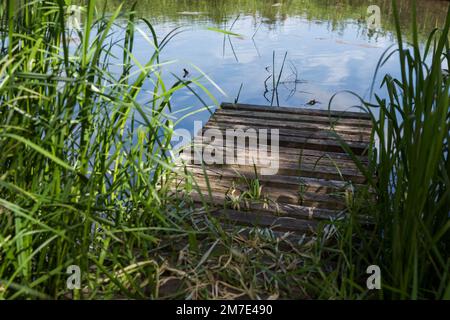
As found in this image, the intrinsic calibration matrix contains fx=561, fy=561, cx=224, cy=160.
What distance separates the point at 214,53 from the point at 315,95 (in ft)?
6.18

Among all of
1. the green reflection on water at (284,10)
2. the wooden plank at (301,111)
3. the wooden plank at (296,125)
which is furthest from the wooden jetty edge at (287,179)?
the green reflection on water at (284,10)

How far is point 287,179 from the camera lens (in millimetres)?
2795

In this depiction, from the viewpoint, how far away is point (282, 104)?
517 centimetres

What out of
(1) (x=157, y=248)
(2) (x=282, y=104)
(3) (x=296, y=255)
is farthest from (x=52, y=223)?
(2) (x=282, y=104)

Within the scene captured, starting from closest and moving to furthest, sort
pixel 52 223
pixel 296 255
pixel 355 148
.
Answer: pixel 52 223, pixel 296 255, pixel 355 148

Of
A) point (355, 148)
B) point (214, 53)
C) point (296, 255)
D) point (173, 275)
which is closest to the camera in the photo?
point (173, 275)

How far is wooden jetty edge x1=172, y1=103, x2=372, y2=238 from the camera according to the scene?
7.78ft

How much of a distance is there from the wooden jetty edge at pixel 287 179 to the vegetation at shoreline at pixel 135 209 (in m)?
0.25

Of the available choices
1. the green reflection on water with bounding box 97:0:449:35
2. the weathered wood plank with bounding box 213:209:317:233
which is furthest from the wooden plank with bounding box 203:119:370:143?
the green reflection on water with bounding box 97:0:449:35

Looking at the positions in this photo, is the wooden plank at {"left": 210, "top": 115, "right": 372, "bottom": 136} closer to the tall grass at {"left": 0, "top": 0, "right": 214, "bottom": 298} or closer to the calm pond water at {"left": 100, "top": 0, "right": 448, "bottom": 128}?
the calm pond water at {"left": 100, "top": 0, "right": 448, "bottom": 128}

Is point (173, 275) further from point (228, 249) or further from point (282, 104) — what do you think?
point (282, 104)

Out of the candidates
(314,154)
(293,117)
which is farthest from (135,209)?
(293,117)

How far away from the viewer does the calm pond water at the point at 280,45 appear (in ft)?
18.1

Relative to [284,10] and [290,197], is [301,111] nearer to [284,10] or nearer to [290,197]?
[290,197]
